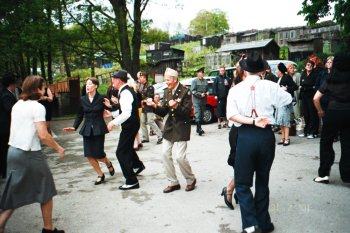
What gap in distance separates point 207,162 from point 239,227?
10.6ft

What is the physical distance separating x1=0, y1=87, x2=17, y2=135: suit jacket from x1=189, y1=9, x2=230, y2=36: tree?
270 feet

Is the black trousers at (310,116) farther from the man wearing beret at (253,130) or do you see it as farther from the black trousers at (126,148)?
the man wearing beret at (253,130)

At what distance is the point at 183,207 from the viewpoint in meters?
4.82

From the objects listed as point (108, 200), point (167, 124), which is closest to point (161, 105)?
point (167, 124)

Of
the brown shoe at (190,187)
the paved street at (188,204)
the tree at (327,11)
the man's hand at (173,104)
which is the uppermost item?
the tree at (327,11)

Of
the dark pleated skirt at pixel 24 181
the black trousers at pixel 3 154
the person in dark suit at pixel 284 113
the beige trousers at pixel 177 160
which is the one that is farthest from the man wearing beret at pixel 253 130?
the person in dark suit at pixel 284 113

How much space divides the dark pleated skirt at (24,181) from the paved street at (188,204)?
2.71 feet

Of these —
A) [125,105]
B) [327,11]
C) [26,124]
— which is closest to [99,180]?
[125,105]

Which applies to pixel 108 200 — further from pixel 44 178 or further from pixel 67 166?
pixel 67 166

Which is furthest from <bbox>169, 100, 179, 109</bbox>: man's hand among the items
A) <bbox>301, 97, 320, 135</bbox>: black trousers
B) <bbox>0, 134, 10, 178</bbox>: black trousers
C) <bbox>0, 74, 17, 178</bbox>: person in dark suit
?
<bbox>301, 97, 320, 135</bbox>: black trousers

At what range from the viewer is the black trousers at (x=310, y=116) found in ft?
29.3

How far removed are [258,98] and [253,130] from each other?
0.35 meters

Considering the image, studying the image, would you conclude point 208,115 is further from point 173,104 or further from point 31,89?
point 31,89

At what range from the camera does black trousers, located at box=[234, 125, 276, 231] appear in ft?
11.8
